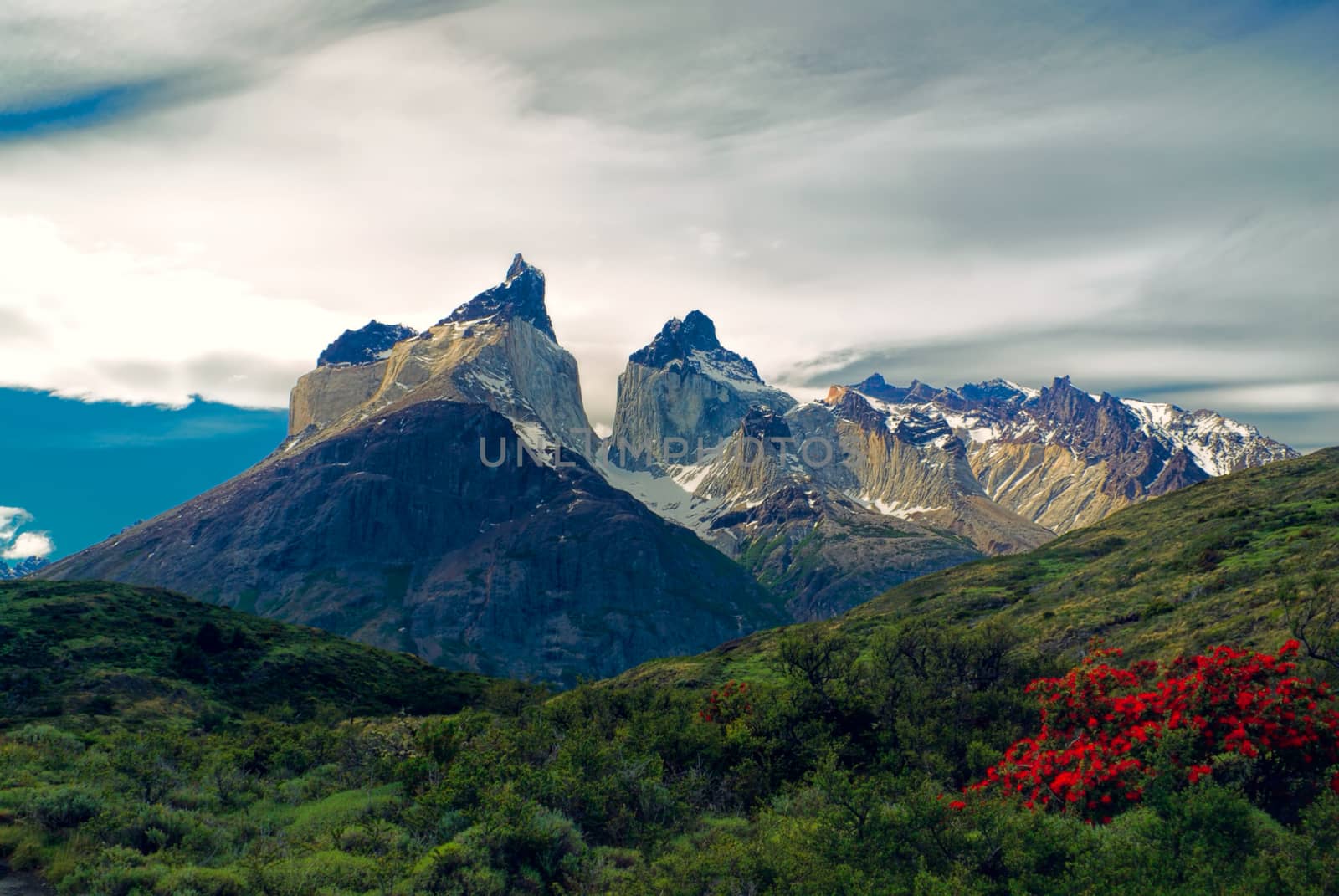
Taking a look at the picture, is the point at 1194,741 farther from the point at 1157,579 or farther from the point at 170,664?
the point at 170,664

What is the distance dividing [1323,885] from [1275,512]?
105 metres

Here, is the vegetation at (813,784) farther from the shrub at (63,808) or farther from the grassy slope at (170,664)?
the grassy slope at (170,664)

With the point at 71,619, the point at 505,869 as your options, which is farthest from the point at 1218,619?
the point at 71,619

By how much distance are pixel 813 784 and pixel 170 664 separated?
10203cm

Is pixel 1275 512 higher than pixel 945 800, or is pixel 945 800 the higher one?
pixel 1275 512

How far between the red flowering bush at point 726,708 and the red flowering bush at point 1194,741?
721 inches

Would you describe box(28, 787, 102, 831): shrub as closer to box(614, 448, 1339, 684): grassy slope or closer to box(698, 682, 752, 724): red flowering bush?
box(698, 682, 752, 724): red flowering bush

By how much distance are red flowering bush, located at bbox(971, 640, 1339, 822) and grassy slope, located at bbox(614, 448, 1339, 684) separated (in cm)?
1801

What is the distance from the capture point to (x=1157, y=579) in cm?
9475

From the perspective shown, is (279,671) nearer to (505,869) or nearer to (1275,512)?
(505,869)

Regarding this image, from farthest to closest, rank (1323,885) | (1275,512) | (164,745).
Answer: (1275,512), (164,745), (1323,885)

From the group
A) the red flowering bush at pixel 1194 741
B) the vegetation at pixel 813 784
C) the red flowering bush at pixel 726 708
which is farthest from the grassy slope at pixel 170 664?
the red flowering bush at pixel 1194 741

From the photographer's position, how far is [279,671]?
120562mm

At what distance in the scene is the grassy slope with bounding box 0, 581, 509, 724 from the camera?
311 ft
